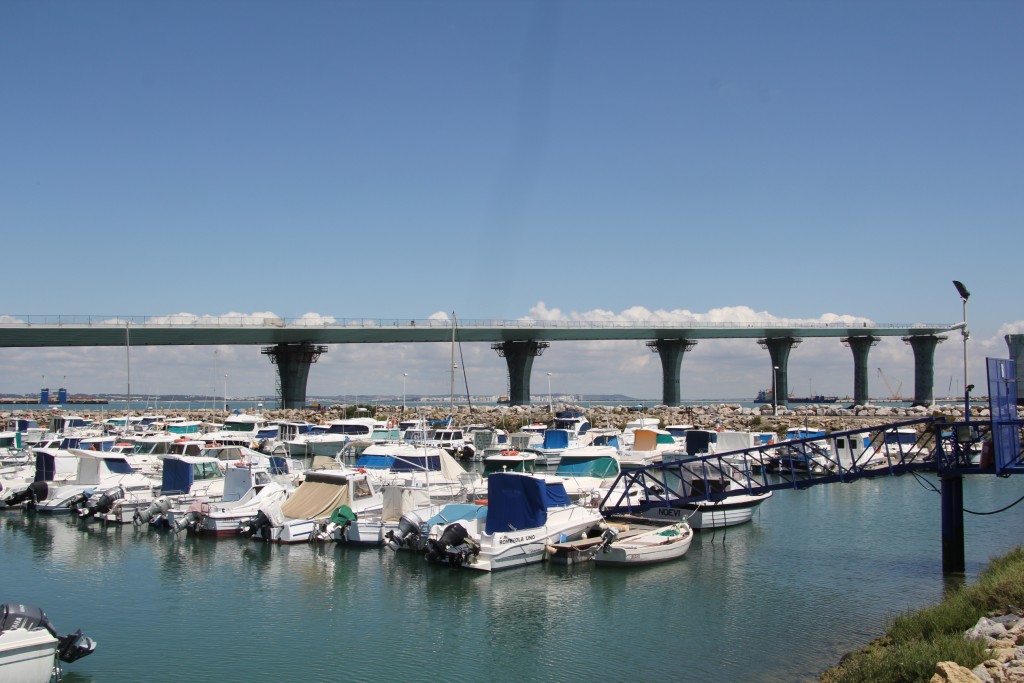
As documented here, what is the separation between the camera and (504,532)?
2611 cm

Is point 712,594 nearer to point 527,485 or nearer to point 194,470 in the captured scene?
point 527,485

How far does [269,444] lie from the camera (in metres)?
61.7

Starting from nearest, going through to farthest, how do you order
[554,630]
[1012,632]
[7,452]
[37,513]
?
[1012,632] → [554,630] → [37,513] → [7,452]

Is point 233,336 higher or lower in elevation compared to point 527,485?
higher

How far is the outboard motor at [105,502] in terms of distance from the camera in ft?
117

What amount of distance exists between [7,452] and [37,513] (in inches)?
756

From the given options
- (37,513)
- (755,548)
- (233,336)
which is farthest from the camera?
(233,336)

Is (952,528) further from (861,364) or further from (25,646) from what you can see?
(861,364)

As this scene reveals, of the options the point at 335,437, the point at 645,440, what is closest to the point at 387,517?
the point at 645,440

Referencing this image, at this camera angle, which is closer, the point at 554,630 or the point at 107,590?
the point at 554,630

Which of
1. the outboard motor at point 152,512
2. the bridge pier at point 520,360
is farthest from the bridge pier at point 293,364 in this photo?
the outboard motor at point 152,512

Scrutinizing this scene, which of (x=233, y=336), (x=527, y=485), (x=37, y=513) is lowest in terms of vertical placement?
(x=37, y=513)

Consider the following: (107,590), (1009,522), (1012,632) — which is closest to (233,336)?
(107,590)

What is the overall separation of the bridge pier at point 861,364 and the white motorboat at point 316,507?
107439 mm
